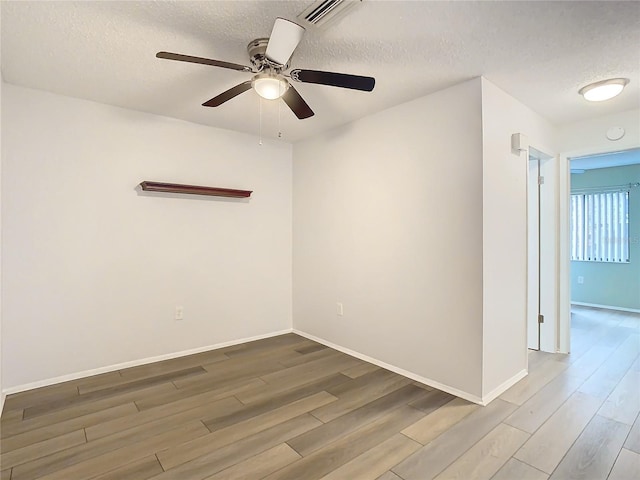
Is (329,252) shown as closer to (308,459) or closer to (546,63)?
(308,459)

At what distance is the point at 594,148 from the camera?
3189 mm

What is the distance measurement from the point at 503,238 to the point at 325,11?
2055 millimetres

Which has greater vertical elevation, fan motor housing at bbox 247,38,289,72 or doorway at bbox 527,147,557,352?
fan motor housing at bbox 247,38,289,72

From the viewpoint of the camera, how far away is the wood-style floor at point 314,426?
5.76ft

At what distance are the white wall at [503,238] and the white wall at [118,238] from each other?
2.43 m

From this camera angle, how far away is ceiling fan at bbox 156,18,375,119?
164 centimetres

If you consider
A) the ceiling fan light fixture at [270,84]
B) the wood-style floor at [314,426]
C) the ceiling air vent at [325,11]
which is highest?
the ceiling air vent at [325,11]

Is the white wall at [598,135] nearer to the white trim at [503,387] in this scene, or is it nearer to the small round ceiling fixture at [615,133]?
the small round ceiling fixture at [615,133]

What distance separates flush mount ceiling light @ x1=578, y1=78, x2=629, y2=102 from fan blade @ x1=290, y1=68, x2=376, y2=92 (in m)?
1.88

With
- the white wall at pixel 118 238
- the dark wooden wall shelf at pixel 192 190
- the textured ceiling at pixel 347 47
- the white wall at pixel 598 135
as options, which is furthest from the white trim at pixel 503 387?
the dark wooden wall shelf at pixel 192 190

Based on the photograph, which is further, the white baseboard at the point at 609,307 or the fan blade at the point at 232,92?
the white baseboard at the point at 609,307

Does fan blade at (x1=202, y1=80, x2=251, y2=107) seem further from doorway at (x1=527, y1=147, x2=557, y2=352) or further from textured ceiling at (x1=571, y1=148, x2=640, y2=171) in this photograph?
textured ceiling at (x1=571, y1=148, x2=640, y2=171)

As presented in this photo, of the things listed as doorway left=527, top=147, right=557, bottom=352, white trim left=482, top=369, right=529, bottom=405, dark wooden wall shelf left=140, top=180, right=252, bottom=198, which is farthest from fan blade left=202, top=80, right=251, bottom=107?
doorway left=527, top=147, right=557, bottom=352

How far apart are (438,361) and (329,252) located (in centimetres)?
158
